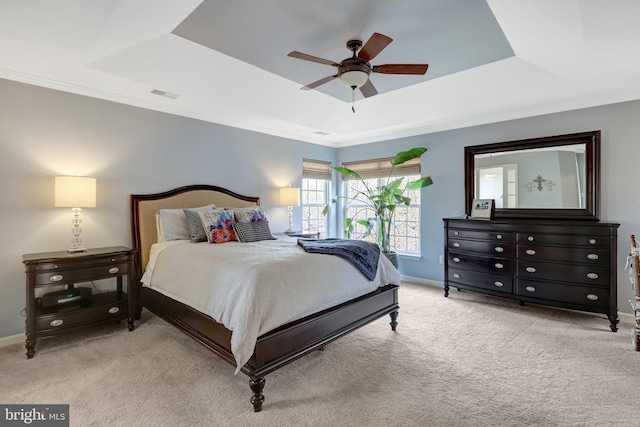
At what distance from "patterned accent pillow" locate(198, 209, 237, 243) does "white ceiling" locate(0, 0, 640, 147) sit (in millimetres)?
1354

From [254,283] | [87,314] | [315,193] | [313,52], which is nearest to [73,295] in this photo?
[87,314]

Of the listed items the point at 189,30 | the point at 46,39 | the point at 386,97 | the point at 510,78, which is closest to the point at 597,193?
the point at 510,78

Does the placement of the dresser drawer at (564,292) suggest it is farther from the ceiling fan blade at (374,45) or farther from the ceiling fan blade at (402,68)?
the ceiling fan blade at (374,45)

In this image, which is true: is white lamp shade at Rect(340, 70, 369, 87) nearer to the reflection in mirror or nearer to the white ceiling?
the white ceiling

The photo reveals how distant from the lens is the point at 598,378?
90.6 inches

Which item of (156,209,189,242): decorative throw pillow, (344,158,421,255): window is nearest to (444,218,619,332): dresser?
(344,158,421,255): window

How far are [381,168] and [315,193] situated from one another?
1354 millimetres

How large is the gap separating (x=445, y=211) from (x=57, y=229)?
484cm

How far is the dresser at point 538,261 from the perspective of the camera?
3.22 metres

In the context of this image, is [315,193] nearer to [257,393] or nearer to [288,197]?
[288,197]

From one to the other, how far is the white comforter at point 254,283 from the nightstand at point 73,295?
358 mm

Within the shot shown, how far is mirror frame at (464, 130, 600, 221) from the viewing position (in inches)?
141

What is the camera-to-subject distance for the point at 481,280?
4.00 m

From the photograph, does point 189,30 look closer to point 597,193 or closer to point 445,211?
point 445,211
